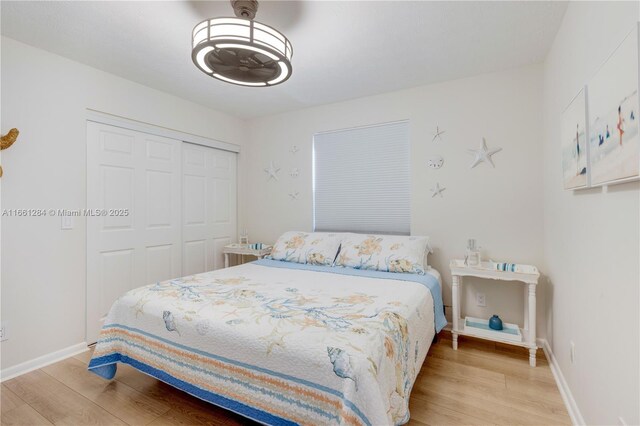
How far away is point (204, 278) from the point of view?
2.40 meters

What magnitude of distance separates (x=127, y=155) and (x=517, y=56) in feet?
11.7

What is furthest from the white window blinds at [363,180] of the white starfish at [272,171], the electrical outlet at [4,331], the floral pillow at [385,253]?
the electrical outlet at [4,331]

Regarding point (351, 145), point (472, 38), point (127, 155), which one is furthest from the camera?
point (351, 145)

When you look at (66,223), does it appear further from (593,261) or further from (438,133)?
(593,261)

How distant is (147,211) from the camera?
3041 mm

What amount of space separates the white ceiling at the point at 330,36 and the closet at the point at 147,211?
694 mm

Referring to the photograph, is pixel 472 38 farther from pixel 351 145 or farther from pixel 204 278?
pixel 204 278

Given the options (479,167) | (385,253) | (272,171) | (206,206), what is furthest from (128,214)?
(479,167)

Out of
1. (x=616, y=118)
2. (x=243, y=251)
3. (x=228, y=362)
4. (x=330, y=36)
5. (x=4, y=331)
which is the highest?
(x=330, y=36)

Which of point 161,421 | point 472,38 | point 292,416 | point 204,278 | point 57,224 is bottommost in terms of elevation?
point 161,421

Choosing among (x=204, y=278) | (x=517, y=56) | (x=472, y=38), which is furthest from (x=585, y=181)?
(x=204, y=278)

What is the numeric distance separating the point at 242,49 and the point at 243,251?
7.99 ft

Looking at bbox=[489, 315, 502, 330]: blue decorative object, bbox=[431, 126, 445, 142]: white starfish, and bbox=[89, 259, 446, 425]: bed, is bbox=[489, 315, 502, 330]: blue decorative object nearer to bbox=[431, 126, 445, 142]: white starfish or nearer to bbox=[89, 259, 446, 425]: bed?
bbox=[89, 259, 446, 425]: bed

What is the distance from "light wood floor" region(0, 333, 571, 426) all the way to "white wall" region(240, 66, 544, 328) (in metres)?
0.78
